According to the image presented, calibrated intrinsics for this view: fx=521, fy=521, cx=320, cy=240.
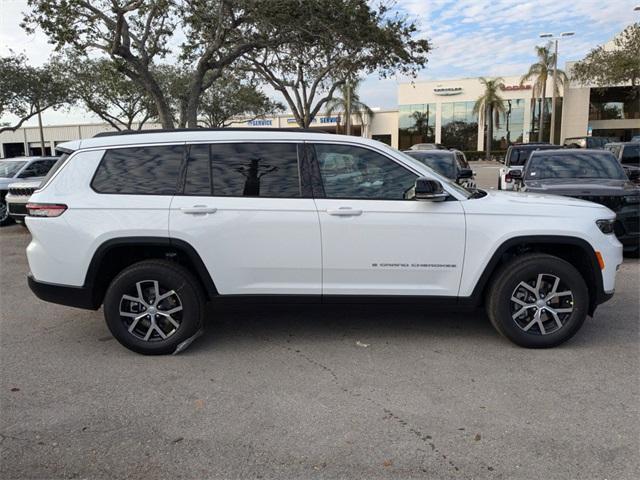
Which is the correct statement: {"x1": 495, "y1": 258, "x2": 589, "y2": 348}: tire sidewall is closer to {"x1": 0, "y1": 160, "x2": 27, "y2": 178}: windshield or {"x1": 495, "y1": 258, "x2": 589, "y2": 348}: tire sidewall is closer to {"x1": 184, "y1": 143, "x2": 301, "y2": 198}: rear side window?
{"x1": 184, "y1": 143, "x2": 301, "y2": 198}: rear side window

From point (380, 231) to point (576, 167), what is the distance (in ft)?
20.8

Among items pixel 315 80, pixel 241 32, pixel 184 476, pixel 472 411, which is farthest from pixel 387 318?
pixel 315 80

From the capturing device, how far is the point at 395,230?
4379mm

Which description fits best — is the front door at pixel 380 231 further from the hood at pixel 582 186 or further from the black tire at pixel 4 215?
the black tire at pixel 4 215

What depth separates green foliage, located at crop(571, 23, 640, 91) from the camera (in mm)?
29578

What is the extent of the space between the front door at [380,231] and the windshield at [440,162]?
6.61 m

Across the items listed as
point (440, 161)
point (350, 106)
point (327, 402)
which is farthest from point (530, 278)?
point (350, 106)

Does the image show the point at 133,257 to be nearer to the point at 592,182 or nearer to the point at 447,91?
the point at 592,182

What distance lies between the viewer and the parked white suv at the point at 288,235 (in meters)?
4.38

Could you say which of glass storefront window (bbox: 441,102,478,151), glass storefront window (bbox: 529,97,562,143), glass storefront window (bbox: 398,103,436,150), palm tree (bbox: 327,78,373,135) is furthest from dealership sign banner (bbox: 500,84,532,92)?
palm tree (bbox: 327,78,373,135)

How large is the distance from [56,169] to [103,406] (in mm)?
2178

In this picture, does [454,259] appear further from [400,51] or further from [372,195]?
[400,51]

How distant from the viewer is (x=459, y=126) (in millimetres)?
55688

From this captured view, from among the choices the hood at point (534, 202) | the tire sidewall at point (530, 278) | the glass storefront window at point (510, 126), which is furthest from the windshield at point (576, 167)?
the glass storefront window at point (510, 126)
